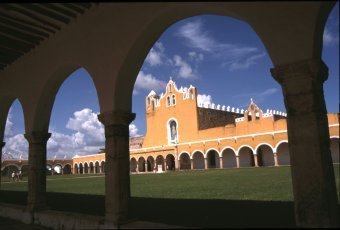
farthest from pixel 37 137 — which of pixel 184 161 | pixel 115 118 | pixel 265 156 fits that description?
pixel 184 161

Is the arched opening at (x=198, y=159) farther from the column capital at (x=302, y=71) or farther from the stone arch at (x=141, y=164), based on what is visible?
the column capital at (x=302, y=71)

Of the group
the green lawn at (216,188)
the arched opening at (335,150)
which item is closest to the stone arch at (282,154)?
the arched opening at (335,150)

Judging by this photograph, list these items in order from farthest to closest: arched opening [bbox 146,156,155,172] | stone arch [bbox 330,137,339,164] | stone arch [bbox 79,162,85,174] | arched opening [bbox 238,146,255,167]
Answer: stone arch [bbox 79,162,85,174] < arched opening [bbox 146,156,155,172] < arched opening [bbox 238,146,255,167] < stone arch [bbox 330,137,339,164]

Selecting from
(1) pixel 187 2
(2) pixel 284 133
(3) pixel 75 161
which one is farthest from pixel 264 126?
(3) pixel 75 161

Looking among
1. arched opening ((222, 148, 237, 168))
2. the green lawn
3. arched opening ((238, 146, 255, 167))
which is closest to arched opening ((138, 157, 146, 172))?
arched opening ((222, 148, 237, 168))

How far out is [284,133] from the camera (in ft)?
96.0

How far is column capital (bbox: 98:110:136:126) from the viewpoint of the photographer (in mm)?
4578

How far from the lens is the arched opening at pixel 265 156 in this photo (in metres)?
32.2

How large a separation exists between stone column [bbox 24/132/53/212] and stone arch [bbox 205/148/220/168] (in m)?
29.7

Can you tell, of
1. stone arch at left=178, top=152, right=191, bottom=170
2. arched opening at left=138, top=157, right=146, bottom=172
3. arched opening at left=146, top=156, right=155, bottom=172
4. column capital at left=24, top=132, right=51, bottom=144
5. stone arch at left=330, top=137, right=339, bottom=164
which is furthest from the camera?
arched opening at left=138, top=157, right=146, bottom=172

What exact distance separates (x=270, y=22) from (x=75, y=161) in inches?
2167

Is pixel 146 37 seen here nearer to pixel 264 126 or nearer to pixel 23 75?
pixel 23 75

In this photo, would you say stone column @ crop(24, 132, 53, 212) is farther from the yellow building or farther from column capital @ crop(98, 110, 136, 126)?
the yellow building

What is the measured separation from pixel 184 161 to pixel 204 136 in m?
4.68
